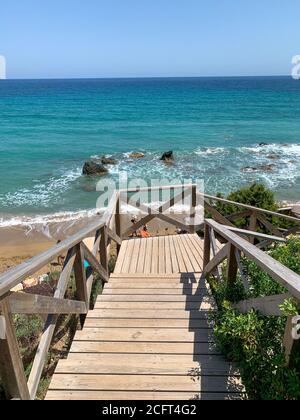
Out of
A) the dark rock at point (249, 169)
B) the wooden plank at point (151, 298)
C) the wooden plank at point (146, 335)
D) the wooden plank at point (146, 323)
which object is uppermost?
the wooden plank at point (146, 335)

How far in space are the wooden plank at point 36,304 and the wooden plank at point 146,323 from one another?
552 mm

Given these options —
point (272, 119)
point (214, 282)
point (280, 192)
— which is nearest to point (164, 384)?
point (214, 282)

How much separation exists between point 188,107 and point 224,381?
200 ft

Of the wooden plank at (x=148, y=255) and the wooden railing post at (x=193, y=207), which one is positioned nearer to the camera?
the wooden plank at (x=148, y=255)

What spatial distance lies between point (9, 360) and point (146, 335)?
191 cm

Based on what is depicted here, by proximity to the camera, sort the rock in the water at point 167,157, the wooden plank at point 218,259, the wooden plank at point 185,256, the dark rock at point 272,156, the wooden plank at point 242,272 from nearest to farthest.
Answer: the wooden plank at point 242,272, the wooden plank at point 218,259, the wooden plank at point 185,256, the rock in the water at point 167,157, the dark rock at point 272,156

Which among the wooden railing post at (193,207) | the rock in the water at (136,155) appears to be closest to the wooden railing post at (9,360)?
the wooden railing post at (193,207)

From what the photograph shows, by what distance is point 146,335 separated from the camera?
13.3ft

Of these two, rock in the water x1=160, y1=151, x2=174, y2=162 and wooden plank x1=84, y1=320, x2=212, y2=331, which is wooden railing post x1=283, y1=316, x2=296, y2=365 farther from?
rock in the water x1=160, y1=151, x2=174, y2=162

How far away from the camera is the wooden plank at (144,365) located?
3.38 metres

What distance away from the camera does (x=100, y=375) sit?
3.35 m

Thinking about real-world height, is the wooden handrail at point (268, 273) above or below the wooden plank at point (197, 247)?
above

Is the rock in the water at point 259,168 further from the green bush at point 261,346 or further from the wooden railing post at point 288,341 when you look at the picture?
the wooden railing post at point 288,341

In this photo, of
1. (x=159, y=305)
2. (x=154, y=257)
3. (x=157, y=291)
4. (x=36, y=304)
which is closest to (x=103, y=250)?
(x=157, y=291)
